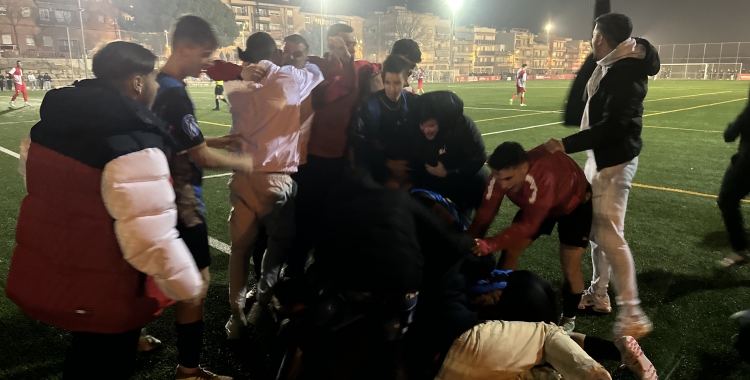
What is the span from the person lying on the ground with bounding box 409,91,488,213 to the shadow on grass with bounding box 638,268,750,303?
1811 mm

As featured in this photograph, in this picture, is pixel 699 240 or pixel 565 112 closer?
pixel 565 112

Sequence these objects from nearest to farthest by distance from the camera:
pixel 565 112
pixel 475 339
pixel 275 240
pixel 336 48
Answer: pixel 475 339
pixel 275 240
pixel 565 112
pixel 336 48

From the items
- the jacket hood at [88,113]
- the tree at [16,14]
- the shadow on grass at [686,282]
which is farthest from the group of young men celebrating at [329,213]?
the tree at [16,14]

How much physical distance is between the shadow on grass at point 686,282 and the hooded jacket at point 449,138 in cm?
193

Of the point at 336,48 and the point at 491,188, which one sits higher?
the point at 336,48

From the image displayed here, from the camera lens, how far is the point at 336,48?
14.2 ft

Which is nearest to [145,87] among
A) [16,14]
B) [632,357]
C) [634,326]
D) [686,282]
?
[632,357]

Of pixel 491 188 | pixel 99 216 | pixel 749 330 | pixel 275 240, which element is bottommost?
pixel 749 330

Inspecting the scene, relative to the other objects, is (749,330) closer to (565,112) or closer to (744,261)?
(565,112)

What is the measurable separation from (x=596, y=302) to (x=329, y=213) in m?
2.61

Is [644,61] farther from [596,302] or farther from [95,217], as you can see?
[95,217]

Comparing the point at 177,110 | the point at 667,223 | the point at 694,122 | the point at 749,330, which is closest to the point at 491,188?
the point at 749,330

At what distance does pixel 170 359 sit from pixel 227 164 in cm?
141

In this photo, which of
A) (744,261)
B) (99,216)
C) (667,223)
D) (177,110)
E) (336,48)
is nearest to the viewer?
(99,216)
